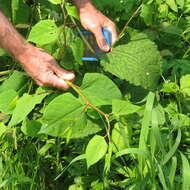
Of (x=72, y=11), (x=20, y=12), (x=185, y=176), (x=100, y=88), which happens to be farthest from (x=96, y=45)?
(x=185, y=176)

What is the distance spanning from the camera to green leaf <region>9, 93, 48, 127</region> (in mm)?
1374

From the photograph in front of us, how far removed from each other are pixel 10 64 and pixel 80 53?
1.89 ft

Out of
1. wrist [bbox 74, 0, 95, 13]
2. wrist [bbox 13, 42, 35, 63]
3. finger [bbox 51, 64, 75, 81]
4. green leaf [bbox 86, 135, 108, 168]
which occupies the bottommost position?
green leaf [bbox 86, 135, 108, 168]

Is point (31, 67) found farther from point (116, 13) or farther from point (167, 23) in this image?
point (167, 23)

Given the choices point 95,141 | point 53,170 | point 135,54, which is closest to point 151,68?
point 135,54

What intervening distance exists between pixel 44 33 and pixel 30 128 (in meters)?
0.37

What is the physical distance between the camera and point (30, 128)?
150 centimetres

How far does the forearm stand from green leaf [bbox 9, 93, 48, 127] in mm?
165

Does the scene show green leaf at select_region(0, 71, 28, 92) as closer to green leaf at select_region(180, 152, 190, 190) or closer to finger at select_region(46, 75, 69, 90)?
finger at select_region(46, 75, 69, 90)

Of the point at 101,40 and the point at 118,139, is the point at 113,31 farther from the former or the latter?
the point at 118,139

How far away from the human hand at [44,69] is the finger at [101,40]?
0.61 feet

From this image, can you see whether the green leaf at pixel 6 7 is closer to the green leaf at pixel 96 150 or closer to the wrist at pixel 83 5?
the wrist at pixel 83 5

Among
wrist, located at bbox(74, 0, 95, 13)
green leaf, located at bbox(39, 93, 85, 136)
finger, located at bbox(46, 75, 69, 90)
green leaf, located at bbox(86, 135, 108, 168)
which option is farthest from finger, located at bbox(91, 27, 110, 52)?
green leaf, located at bbox(86, 135, 108, 168)

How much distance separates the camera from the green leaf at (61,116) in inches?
50.9
